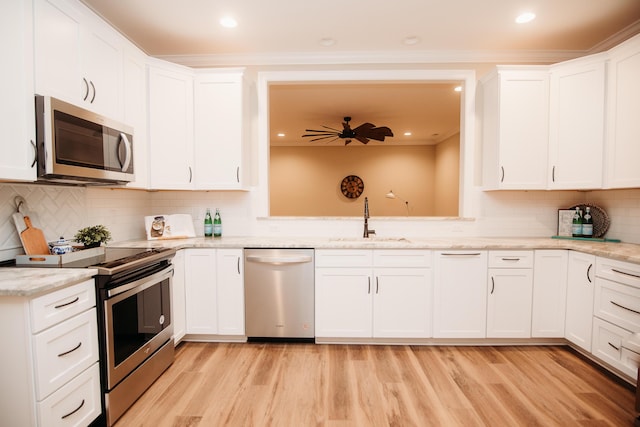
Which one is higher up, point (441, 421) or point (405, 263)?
point (405, 263)

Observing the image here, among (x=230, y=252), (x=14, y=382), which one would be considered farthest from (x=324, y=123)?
(x=14, y=382)

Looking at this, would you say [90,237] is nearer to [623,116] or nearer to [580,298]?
[580,298]

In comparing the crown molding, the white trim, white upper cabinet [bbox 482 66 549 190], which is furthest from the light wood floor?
the crown molding

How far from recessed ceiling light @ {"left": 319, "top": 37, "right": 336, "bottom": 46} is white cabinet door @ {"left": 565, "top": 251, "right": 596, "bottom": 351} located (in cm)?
275

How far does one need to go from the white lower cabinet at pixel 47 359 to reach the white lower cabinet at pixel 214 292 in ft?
3.50

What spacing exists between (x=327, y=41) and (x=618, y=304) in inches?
120

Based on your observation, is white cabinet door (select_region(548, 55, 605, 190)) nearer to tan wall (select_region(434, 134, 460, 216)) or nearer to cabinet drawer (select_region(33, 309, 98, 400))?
tan wall (select_region(434, 134, 460, 216))

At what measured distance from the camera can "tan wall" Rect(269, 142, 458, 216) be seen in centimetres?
767

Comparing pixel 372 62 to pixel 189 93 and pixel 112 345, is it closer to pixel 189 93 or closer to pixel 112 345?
pixel 189 93

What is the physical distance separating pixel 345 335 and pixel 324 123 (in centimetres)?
458

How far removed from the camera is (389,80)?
10.3ft

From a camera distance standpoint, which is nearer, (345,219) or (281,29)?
(281,29)

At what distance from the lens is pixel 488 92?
2.98m

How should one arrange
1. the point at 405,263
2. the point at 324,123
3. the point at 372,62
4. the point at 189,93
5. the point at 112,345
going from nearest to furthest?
the point at 112,345
the point at 405,263
the point at 189,93
the point at 372,62
the point at 324,123
